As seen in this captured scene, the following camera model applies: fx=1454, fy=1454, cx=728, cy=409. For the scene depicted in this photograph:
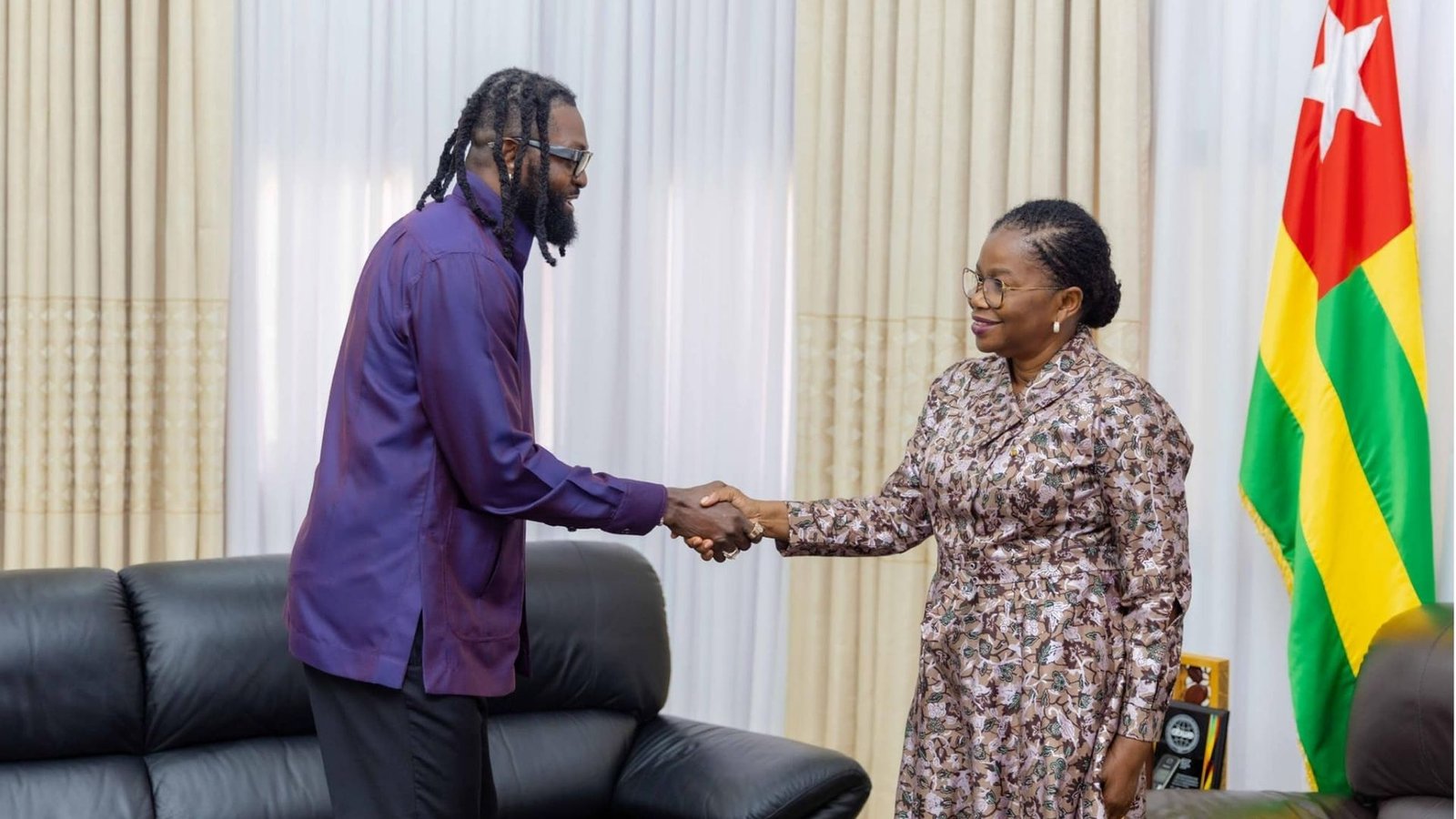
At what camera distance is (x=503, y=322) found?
200cm

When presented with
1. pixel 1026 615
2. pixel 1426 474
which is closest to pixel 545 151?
pixel 1026 615

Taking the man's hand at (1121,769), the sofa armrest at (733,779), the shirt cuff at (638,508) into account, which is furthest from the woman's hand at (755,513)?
the man's hand at (1121,769)

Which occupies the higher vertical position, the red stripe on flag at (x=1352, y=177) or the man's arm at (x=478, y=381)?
the red stripe on flag at (x=1352, y=177)

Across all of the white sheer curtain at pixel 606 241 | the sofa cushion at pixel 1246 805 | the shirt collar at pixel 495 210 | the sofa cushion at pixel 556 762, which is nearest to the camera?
the shirt collar at pixel 495 210

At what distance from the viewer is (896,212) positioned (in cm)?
372

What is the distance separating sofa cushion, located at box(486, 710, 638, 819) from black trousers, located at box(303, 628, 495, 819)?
3.28 ft

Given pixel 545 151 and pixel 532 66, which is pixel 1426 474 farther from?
pixel 532 66

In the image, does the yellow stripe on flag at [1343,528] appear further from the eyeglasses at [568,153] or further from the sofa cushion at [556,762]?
the eyeglasses at [568,153]

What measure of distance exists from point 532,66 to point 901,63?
1.17 m

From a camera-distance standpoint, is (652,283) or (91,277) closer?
(91,277)

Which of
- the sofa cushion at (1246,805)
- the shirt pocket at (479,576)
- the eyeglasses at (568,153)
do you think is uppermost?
the eyeglasses at (568,153)

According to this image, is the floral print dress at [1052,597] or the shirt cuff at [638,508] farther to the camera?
the shirt cuff at [638,508]

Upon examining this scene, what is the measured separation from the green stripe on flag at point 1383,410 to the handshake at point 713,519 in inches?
54.7

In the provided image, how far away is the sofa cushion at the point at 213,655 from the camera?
2830 mm
